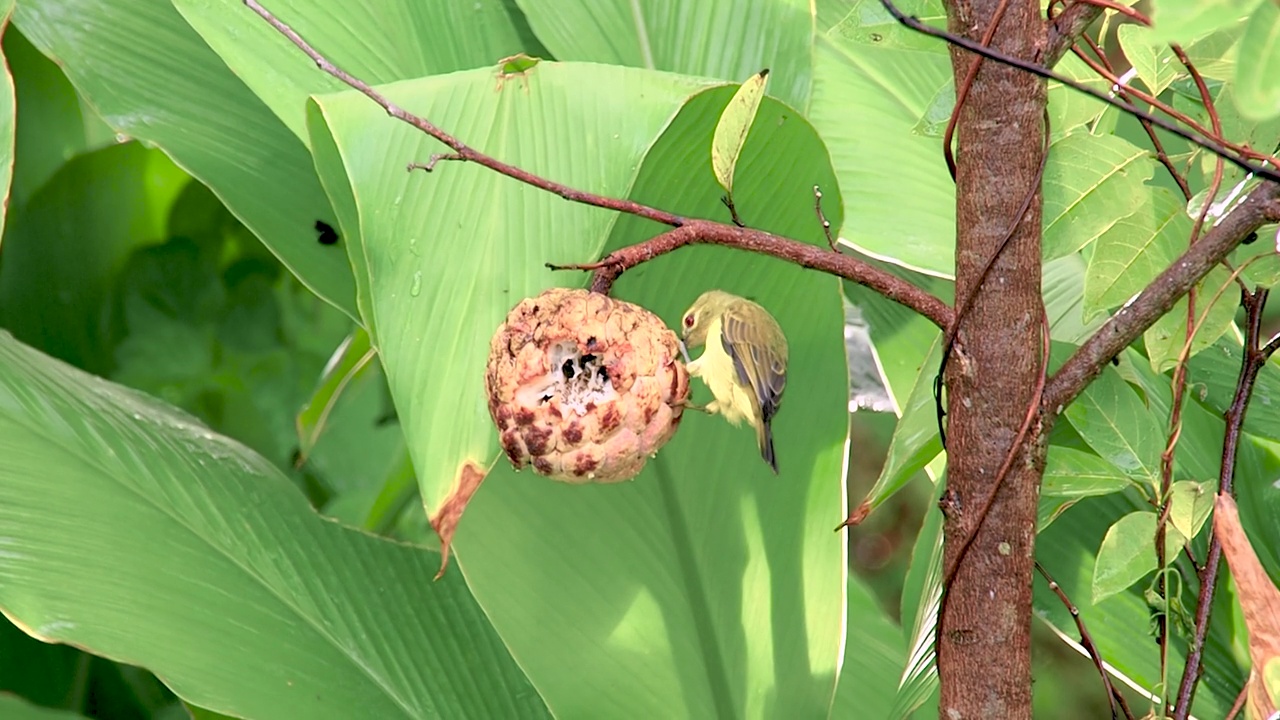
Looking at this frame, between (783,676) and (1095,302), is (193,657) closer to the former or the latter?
(783,676)

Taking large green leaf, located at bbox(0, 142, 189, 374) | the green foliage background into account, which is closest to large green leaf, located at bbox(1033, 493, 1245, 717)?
the green foliage background

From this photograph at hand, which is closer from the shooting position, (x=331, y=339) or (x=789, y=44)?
(x=789, y=44)

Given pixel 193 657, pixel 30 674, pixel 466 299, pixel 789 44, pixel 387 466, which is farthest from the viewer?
pixel 387 466

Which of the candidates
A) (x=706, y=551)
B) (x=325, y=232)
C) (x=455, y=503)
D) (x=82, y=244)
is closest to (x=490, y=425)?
(x=455, y=503)

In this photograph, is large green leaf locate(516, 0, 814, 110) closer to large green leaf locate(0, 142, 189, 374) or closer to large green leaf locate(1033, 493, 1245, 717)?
large green leaf locate(1033, 493, 1245, 717)

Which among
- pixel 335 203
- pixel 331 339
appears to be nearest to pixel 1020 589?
pixel 335 203

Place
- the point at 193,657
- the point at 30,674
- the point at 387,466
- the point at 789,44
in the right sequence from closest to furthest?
the point at 193,657 → the point at 789,44 → the point at 30,674 → the point at 387,466

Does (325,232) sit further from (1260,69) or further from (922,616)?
(1260,69)
